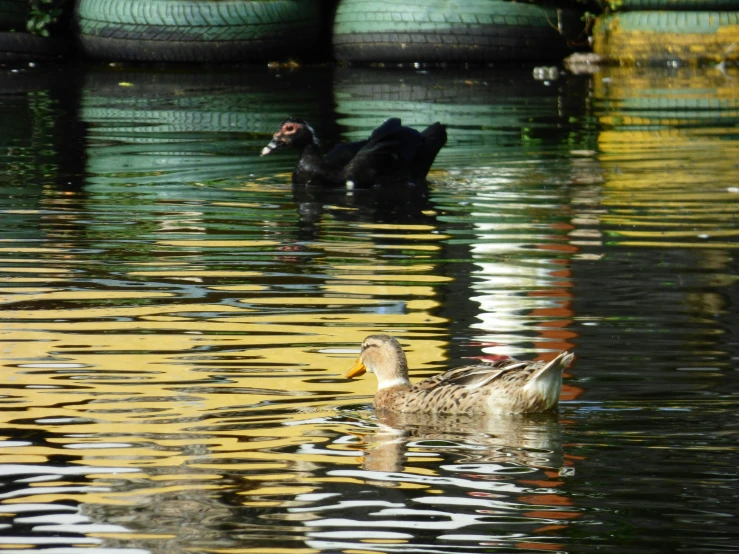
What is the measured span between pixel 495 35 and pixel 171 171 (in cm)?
886

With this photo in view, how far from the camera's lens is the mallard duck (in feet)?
16.2

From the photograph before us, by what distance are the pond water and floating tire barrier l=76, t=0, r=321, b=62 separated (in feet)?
20.5

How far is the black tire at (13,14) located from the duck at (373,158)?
996 centimetres

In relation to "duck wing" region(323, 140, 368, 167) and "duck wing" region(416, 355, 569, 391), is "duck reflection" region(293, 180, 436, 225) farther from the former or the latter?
"duck wing" region(416, 355, 569, 391)

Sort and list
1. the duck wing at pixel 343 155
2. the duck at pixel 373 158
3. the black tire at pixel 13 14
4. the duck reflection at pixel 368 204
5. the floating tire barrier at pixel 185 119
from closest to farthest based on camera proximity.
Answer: the duck reflection at pixel 368 204 < the duck at pixel 373 158 < the duck wing at pixel 343 155 < the floating tire barrier at pixel 185 119 < the black tire at pixel 13 14

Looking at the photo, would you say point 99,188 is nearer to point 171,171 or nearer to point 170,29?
point 171,171

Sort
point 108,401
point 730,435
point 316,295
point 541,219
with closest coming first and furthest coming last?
point 730,435 < point 108,401 < point 316,295 < point 541,219

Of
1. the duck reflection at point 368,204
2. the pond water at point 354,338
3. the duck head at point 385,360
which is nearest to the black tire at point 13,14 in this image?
the pond water at point 354,338

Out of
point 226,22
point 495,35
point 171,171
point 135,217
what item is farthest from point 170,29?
point 135,217

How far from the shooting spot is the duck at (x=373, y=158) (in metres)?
10.4

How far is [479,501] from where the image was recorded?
4.25m

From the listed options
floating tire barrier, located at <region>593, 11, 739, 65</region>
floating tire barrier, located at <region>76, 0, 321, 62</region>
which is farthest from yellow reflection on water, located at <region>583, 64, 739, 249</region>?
floating tire barrier, located at <region>76, 0, 321, 62</region>

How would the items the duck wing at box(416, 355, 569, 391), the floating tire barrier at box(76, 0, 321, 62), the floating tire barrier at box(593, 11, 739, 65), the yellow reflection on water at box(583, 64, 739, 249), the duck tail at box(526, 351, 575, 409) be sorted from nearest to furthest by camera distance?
the duck tail at box(526, 351, 575, 409)
the duck wing at box(416, 355, 569, 391)
the yellow reflection on water at box(583, 64, 739, 249)
the floating tire barrier at box(593, 11, 739, 65)
the floating tire barrier at box(76, 0, 321, 62)

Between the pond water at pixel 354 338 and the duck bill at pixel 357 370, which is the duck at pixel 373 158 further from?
the duck bill at pixel 357 370
